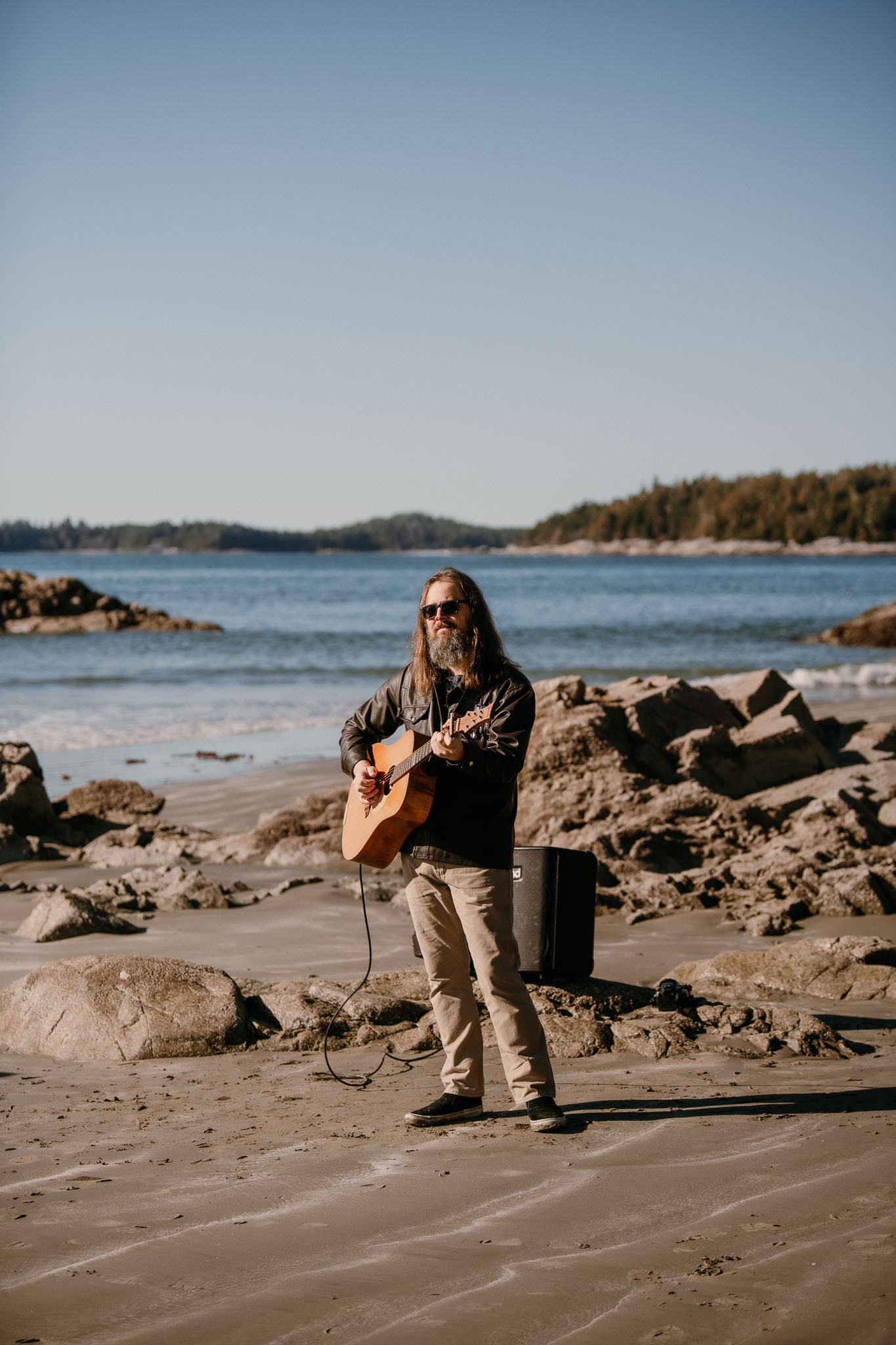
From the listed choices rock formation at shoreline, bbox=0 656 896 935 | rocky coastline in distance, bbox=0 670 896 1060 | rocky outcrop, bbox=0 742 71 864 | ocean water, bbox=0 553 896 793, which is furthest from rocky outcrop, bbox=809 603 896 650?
rocky outcrop, bbox=0 742 71 864

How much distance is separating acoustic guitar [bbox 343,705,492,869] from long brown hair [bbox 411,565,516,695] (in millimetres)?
145

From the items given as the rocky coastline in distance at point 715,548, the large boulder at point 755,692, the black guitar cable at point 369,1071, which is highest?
the rocky coastline in distance at point 715,548

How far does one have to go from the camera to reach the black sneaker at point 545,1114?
4.01m

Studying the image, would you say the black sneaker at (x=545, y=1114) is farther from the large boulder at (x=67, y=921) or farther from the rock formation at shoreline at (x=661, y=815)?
the large boulder at (x=67, y=921)

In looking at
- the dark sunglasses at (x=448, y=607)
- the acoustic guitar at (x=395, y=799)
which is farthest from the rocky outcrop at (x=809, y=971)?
the dark sunglasses at (x=448, y=607)

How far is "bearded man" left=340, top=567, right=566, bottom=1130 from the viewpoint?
4.08 metres

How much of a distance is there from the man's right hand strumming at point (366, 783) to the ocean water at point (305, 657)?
926 centimetres

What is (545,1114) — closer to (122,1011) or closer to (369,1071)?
(369,1071)

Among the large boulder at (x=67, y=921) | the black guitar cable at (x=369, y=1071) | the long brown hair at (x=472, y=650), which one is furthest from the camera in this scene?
the large boulder at (x=67, y=921)

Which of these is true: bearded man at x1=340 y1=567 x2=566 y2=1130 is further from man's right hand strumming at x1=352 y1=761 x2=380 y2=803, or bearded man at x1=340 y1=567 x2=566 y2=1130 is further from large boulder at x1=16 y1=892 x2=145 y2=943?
large boulder at x1=16 y1=892 x2=145 y2=943

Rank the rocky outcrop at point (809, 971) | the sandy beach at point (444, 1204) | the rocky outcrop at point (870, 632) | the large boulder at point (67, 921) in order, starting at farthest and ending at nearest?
the rocky outcrop at point (870, 632) → the large boulder at point (67, 921) → the rocky outcrop at point (809, 971) → the sandy beach at point (444, 1204)

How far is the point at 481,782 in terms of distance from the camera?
13.4ft

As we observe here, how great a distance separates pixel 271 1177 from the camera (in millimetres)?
3643

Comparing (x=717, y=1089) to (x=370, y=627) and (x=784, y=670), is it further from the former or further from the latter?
(x=370, y=627)
